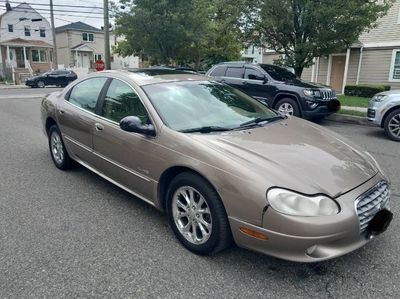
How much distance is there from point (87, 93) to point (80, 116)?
1.13 feet

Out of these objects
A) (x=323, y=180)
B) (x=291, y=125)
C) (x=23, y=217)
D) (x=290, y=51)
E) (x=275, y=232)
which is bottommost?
(x=23, y=217)

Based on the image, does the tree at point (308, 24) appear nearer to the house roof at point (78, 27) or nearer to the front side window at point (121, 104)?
the front side window at point (121, 104)

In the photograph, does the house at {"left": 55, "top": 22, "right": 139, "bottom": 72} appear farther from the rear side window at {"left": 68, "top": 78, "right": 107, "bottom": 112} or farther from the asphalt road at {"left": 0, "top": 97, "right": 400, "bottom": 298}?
the asphalt road at {"left": 0, "top": 97, "right": 400, "bottom": 298}

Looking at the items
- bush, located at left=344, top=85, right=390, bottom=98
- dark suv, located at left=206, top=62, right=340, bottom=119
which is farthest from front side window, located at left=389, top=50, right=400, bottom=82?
dark suv, located at left=206, top=62, right=340, bottom=119

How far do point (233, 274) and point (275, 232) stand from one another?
549 millimetres

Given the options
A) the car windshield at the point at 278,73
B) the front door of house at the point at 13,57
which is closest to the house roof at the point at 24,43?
the front door of house at the point at 13,57

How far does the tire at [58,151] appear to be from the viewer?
15.9ft

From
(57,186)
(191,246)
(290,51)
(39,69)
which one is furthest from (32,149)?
(39,69)

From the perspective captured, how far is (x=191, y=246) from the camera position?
2.90 metres

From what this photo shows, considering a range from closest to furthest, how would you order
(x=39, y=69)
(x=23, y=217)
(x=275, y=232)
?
(x=275, y=232)
(x=23, y=217)
(x=39, y=69)

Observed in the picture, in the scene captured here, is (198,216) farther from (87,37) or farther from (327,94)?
(87,37)

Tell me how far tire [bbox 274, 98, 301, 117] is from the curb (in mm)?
1633

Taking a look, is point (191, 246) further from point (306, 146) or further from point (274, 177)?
point (306, 146)

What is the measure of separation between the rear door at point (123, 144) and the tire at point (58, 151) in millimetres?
1037
